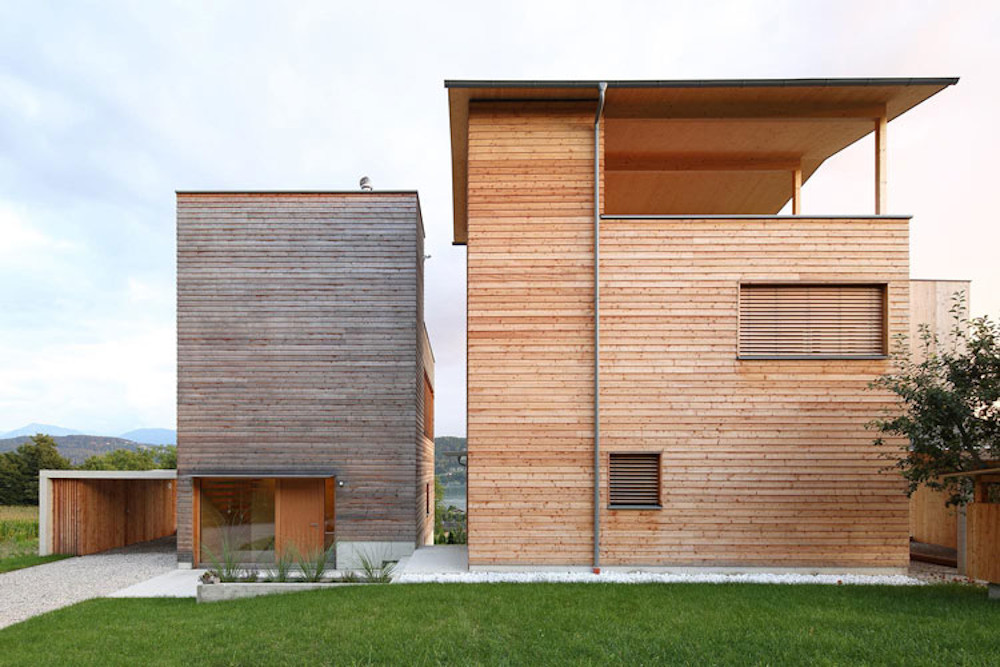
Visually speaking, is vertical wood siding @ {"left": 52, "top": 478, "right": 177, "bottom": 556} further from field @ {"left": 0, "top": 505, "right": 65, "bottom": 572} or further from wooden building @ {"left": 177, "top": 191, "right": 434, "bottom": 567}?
wooden building @ {"left": 177, "top": 191, "right": 434, "bottom": 567}

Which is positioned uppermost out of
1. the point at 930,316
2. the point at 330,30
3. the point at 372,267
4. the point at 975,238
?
the point at 330,30

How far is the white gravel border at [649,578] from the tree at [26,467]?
3698cm

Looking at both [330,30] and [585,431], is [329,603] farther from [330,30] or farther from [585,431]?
[330,30]

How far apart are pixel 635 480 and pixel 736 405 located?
79.7 inches

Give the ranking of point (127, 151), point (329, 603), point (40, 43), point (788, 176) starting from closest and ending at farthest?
point (329, 603), point (788, 176), point (40, 43), point (127, 151)

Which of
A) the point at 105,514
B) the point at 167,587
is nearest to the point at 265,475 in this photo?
the point at 167,587

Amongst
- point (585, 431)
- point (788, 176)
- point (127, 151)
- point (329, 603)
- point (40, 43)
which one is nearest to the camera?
point (329, 603)

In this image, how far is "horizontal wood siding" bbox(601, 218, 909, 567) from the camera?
9.79 meters

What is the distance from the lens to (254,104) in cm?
1558

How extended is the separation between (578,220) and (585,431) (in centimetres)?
346

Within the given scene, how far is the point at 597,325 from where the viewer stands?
10016 mm

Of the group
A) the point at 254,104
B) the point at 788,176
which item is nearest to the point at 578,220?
the point at 788,176

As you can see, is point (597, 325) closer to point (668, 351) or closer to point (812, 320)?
point (668, 351)

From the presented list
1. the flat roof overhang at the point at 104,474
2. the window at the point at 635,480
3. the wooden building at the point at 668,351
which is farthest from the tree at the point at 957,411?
the flat roof overhang at the point at 104,474
